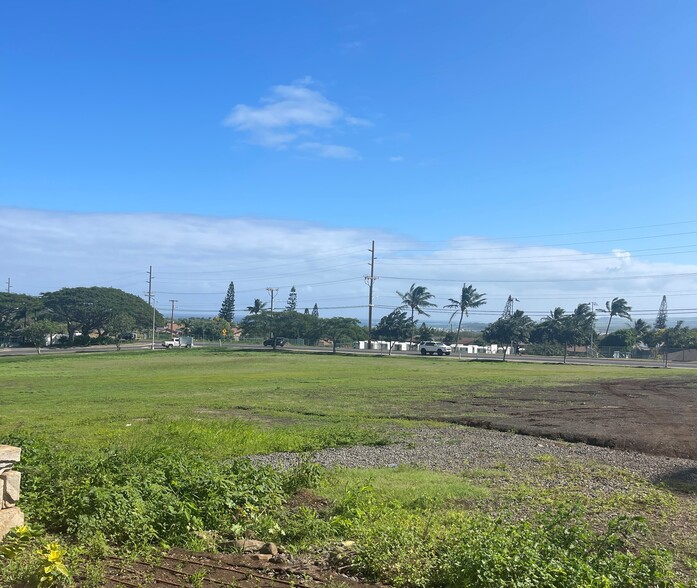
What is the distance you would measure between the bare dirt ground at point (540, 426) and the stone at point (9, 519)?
3.87 feet

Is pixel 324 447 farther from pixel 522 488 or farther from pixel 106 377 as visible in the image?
pixel 106 377

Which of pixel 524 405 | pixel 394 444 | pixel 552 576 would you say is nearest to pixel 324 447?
pixel 394 444

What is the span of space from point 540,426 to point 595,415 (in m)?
3.74

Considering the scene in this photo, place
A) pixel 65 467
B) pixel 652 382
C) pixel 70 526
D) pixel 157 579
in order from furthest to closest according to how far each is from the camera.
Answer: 1. pixel 652 382
2. pixel 65 467
3. pixel 70 526
4. pixel 157 579

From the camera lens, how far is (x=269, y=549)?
6086mm

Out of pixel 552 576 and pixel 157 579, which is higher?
pixel 552 576

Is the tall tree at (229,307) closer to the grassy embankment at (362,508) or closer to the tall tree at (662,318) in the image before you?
the tall tree at (662,318)

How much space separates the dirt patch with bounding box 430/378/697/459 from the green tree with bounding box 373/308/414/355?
70218 mm

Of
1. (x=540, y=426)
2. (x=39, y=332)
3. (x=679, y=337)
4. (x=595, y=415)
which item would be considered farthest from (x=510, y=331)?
(x=540, y=426)

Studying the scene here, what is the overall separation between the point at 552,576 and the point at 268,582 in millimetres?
2300

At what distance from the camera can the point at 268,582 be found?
17.3 feet

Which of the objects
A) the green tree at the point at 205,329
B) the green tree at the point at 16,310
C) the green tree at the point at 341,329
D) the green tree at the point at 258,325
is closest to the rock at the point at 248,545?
the green tree at the point at 341,329

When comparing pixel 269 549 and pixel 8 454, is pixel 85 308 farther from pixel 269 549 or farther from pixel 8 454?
pixel 269 549

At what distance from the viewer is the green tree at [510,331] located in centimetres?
9412
